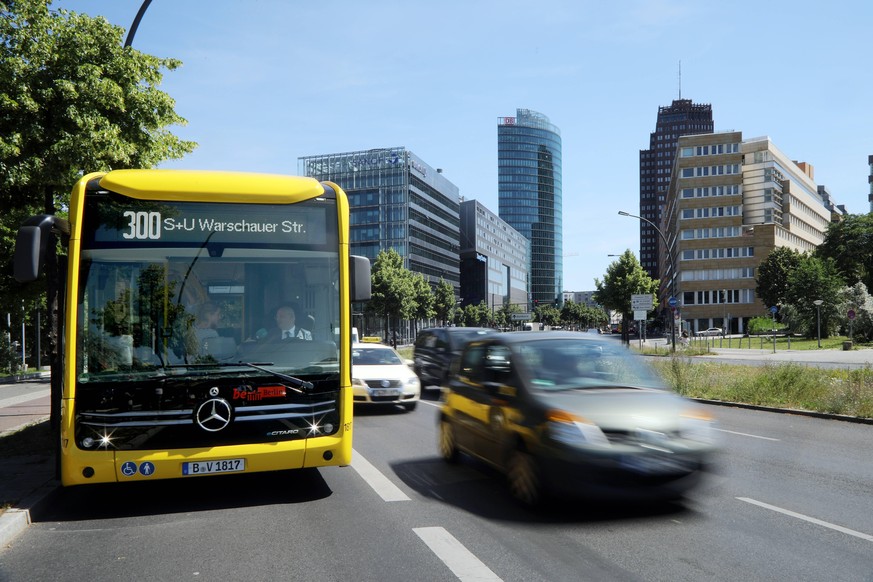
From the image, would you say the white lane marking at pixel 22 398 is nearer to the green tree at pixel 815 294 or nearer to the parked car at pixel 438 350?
the parked car at pixel 438 350

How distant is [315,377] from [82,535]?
229cm

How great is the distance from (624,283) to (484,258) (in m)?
72.1

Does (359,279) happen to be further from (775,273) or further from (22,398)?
(775,273)

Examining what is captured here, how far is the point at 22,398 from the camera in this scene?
19.3 meters

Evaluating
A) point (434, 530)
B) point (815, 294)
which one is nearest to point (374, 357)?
point (434, 530)

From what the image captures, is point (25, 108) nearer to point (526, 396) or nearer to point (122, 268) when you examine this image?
point (122, 268)

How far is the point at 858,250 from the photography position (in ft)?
248

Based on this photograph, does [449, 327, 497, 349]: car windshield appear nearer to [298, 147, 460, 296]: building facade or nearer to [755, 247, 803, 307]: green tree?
[755, 247, 803, 307]: green tree

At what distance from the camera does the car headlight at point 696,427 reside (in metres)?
5.98

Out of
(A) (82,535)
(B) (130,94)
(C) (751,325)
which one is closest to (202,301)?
(A) (82,535)

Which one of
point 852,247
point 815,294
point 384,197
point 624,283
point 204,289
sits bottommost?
point 204,289

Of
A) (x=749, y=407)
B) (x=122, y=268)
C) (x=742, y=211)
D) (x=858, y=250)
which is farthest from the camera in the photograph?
(x=742, y=211)

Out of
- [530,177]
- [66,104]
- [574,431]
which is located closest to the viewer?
[574,431]

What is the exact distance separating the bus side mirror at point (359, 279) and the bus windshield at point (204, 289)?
0.55 ft
